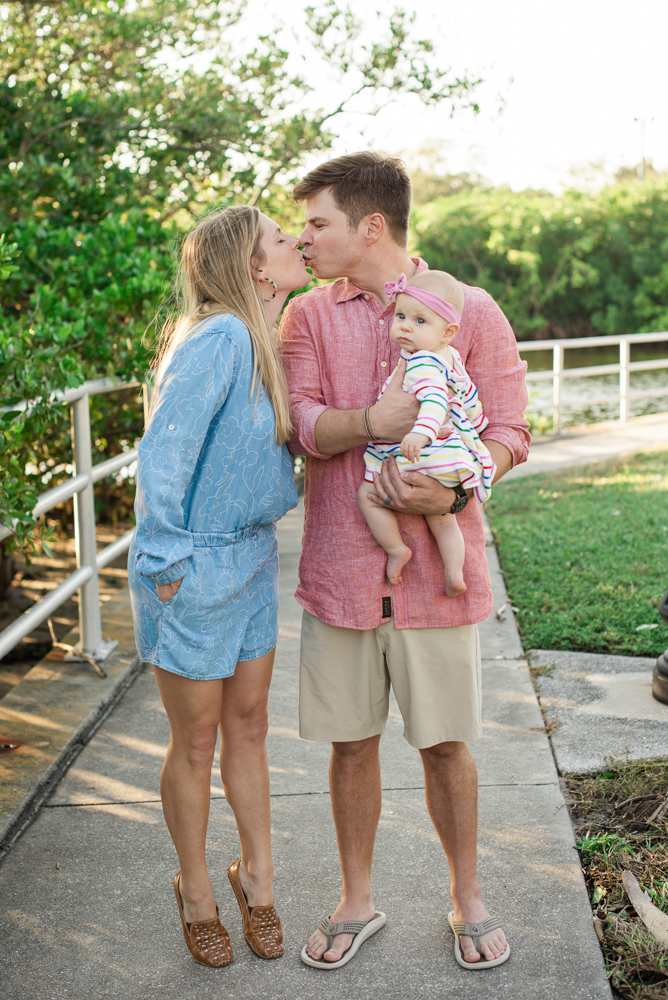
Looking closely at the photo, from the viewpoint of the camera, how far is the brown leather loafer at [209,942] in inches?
87.6

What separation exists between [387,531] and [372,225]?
78 centimetres

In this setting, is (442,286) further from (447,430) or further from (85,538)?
(85,538)

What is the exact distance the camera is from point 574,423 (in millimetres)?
16109

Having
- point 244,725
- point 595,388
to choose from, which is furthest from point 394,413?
point 595,388

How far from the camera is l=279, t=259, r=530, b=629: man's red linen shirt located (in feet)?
7.29

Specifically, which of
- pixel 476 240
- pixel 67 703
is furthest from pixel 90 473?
pixel 476 240

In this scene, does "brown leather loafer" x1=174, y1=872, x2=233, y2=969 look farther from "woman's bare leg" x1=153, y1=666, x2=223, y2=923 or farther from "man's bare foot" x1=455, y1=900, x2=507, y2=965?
"man's bare foot" x1=455, y1=900, x2=507, y2=965

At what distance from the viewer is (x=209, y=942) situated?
2242 mm

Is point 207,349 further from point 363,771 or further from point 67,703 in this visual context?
point 67,703

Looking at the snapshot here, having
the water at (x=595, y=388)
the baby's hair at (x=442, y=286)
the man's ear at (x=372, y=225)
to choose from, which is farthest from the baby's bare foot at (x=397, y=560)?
the water at (x=595, y=388)

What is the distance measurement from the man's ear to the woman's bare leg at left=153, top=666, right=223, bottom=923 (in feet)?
3.99

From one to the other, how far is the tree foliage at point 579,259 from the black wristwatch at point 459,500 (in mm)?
35680

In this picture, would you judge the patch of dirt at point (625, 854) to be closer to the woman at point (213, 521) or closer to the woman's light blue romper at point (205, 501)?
the woman at point (213, 521)

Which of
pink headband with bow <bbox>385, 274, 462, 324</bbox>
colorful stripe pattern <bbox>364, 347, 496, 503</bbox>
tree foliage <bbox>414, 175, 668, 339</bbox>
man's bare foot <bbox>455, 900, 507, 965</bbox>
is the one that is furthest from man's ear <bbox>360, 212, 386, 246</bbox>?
tree foliage <bbox>414, 175, 668, 339</bbox>
